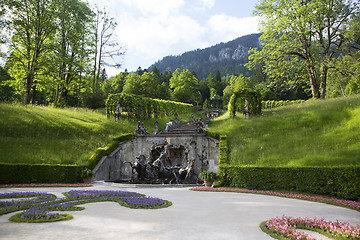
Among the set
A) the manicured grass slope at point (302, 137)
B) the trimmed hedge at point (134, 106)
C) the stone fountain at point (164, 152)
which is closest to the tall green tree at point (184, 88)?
the trimmed hedge at point (134, 106)

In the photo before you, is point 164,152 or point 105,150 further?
point 105,150

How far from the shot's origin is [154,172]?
19.6m

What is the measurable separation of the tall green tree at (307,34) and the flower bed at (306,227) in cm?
2919

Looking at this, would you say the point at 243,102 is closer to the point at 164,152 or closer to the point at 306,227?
the point at 164,152

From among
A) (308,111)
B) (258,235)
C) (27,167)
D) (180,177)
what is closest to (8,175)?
(27,167)

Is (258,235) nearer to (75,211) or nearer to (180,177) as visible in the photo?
(75,211)

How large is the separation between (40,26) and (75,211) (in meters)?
28.1

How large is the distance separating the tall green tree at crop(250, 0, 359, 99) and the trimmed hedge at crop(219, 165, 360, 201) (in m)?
21.7

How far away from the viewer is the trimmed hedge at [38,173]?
16.3 metres

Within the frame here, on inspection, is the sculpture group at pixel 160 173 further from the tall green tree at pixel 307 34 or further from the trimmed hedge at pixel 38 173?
the tall green tree at pixel 307 34

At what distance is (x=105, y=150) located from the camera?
2181 centimetres

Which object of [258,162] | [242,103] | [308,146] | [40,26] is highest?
[40,26]

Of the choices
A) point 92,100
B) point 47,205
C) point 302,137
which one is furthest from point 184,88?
point 47,205

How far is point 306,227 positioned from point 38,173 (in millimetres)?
16364
